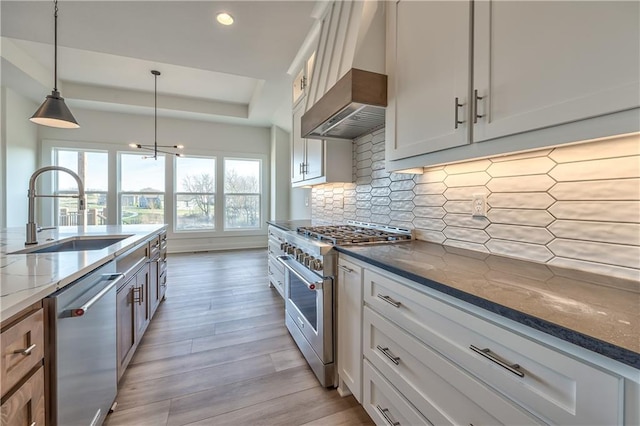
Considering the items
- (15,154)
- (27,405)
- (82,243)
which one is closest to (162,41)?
(82,243)

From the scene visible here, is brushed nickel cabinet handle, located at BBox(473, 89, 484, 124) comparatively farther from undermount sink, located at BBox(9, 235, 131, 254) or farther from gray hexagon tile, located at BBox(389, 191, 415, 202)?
undermount sink, located at BBox(9, 235, 131, 254)

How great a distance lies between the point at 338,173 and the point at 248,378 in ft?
5.75

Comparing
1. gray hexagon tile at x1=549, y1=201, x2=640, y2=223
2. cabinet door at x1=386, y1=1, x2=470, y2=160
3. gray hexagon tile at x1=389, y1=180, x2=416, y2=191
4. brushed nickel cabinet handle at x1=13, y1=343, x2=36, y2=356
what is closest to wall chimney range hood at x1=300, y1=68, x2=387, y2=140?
cabinet door at x1=386, y1=1, x2=470, y2=160

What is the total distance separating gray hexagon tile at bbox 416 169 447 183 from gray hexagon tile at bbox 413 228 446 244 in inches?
13.0

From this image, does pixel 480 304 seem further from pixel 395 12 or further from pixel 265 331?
pixel 265 331

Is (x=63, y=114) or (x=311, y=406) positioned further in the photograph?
(x=63, y=114)

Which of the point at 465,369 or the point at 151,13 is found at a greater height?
the point at 151,13

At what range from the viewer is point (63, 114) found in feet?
6.72

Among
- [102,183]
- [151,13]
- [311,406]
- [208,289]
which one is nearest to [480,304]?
[311,406]

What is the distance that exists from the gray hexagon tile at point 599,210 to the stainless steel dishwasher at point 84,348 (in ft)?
6.34

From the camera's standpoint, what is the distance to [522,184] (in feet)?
4.00

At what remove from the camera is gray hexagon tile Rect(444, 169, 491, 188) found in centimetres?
140

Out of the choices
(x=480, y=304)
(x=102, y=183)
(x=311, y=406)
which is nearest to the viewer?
(x=480, y=304)

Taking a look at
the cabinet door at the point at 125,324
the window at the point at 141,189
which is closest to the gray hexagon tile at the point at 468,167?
the cabinet door at the point at 125,324
